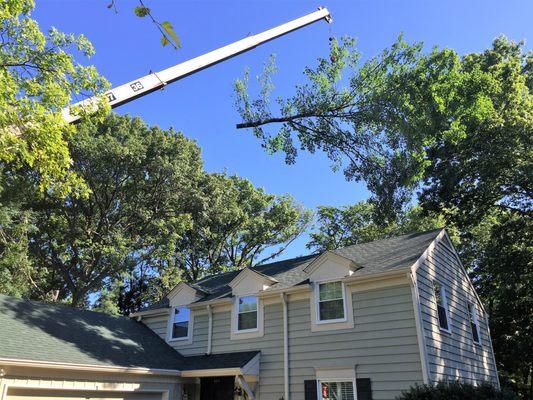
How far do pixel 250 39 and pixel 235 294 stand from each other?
8.21m

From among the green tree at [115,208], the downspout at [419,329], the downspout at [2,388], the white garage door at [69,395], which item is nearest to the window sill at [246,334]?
the white garage door at [69,395]

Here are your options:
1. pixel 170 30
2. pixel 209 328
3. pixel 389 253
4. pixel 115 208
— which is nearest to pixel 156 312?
pixel 209 328

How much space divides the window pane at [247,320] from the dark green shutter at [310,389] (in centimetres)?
265

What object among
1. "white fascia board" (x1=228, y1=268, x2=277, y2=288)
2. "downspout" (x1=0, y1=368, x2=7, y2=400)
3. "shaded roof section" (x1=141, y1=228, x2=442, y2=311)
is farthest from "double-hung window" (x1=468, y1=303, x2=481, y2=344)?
"downspout" (x1=0, y1=368, x2=7, y2=400)

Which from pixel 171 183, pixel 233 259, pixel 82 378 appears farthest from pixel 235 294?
pixel 233 259

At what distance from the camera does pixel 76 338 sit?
13.1 metres

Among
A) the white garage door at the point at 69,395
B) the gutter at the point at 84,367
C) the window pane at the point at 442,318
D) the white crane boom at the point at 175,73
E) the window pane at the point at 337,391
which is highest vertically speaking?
the white crane boom at the point at 175,73

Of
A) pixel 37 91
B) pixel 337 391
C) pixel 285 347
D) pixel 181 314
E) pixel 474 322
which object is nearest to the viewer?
pixel 37 91

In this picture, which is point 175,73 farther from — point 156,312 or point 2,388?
point 156,312

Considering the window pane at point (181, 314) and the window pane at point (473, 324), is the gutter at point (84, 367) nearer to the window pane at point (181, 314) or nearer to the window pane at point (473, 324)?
the window pane at point (181, 314)

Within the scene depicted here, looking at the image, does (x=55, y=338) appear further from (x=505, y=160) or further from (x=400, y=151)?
(x=505, y=160)

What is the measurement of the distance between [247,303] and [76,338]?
528 centimetres

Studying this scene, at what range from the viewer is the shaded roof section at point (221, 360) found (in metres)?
13.0

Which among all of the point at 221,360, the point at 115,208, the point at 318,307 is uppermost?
the point at 115,208
